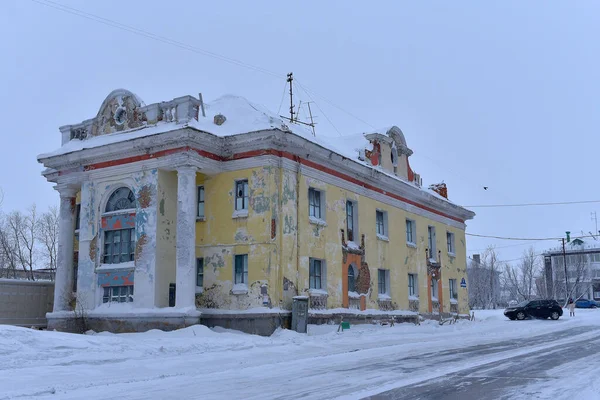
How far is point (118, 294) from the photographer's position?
23.2 metres

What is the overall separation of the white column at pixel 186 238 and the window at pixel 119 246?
2586mm

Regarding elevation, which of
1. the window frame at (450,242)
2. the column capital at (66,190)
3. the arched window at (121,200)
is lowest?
the window frame at (450,242)

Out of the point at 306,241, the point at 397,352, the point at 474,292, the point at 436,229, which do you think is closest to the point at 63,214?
the point at 306,241

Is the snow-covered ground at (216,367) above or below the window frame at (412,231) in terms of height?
below

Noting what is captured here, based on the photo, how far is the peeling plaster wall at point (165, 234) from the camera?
72.7 ft

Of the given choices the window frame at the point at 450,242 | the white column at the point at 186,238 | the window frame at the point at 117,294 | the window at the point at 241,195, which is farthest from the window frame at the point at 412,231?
the window frame at the point at 117,294

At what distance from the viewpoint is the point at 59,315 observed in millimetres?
23922

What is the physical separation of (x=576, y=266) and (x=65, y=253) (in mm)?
86889

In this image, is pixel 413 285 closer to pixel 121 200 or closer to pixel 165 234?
pixel 165 234

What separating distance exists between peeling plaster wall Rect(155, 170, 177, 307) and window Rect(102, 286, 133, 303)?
4.94ft

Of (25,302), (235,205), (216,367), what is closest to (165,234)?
(235,205)

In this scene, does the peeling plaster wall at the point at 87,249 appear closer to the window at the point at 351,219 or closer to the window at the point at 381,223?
the window at the point at 351,219

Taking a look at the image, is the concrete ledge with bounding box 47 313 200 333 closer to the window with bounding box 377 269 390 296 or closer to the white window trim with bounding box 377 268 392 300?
the white window trim with bounding box 377 268 392 300

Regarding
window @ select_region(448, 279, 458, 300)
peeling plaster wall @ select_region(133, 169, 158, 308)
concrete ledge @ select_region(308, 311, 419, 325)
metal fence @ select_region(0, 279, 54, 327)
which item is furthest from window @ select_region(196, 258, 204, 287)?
window @ select_region(448, 279, 458, 300)
